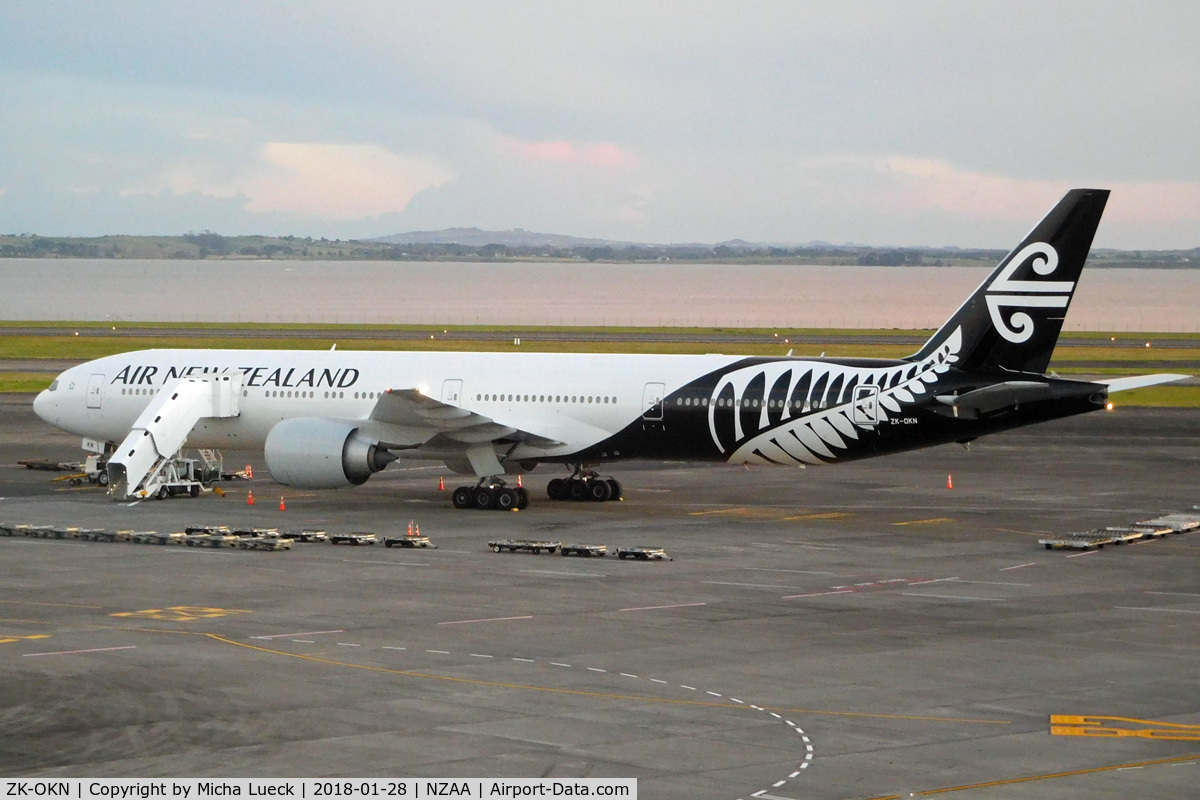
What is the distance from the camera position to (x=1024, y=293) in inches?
1526

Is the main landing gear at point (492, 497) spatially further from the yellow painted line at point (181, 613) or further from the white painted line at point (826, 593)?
the yellow painted line at point (181, 613)

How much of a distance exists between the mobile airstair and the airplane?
0.06 meters

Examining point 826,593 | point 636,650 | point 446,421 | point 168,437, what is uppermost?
point 446,421

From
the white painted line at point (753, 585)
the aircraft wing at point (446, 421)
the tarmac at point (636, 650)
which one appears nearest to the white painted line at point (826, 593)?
the tarmac at point (636, 650)

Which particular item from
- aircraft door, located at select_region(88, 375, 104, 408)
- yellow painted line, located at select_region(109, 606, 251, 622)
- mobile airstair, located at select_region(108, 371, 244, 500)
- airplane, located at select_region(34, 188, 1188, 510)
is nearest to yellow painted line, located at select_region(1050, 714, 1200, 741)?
yellow painted line, located at select_region(109, 606, 251, 622)

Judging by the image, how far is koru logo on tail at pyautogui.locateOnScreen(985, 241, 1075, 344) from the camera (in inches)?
1513

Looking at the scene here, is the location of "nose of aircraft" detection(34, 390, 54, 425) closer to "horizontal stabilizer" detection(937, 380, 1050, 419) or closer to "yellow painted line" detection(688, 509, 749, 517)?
"yellow painted line" detection(688, 509, 749, 517)

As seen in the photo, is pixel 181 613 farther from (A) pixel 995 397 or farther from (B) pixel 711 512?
(A) pixel 995 397

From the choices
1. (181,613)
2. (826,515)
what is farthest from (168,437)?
(826,515)

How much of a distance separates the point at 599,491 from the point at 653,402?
12.8 feet

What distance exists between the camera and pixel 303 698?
20.7m

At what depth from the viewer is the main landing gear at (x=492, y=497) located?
139ft

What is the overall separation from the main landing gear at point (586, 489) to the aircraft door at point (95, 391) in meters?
14.4

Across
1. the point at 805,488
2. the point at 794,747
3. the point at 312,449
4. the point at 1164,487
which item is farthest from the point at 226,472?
the point at 794,747
